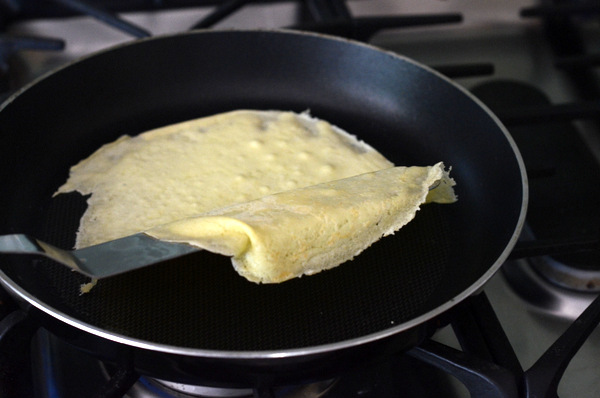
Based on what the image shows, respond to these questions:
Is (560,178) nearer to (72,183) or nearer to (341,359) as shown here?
(341,359)

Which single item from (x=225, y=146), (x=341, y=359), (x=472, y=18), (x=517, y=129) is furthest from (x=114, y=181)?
(x=472, y=18)

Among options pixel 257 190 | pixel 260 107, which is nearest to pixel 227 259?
pixel 257 190

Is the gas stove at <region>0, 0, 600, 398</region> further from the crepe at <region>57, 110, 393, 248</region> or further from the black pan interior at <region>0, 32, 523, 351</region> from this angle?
the crepe at <region>57, 110, 393, 248</region>

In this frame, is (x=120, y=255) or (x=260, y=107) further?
(x=260, y=107)

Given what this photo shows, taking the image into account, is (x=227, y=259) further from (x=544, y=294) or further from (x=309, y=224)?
(x=544, y=294)

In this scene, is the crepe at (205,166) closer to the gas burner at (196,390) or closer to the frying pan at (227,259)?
the frying pan at (227,259)

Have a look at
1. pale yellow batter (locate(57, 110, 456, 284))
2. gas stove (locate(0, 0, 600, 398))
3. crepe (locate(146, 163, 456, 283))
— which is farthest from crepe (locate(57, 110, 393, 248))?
gas stove (locate(0, 0, 600, 398))

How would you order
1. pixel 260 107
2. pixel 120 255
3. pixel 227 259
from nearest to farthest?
pixel 120 255 → pixel 227 259 → pixel 260 107
